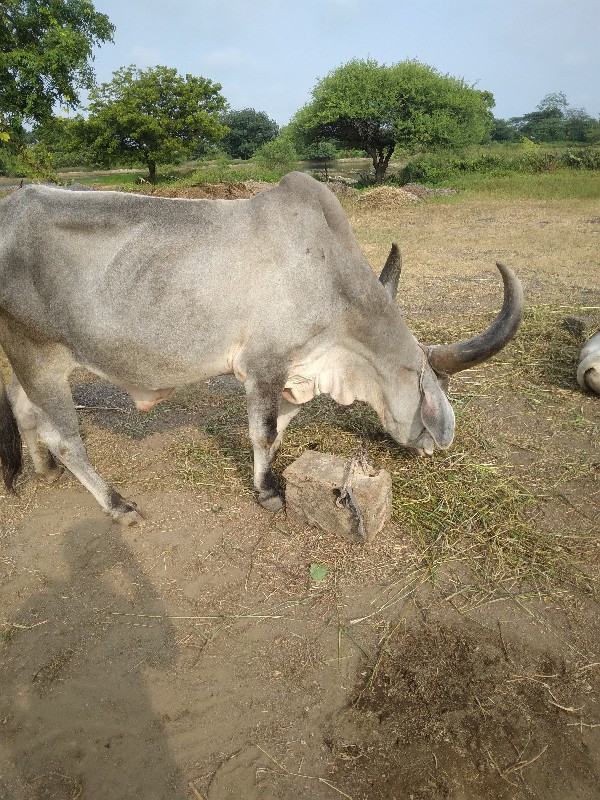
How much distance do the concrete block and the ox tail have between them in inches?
72.8

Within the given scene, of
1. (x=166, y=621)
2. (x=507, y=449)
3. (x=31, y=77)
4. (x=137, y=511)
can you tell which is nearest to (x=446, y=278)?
(x=507, y=449)

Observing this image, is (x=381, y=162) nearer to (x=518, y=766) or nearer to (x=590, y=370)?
(x=590, y=370)

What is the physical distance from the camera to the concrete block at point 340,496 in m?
3.60

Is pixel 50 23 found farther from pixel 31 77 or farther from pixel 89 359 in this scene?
pixel 89 359

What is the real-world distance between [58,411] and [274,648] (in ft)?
6.73

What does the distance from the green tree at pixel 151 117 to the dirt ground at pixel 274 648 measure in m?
28.7

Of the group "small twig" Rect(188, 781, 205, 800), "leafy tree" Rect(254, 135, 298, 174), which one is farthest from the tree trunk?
"small twig" Rect(188, 781, 205, 800)

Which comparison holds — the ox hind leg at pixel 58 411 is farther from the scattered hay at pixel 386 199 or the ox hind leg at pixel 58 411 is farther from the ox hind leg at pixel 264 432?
the scattered hay at pixel 386 199

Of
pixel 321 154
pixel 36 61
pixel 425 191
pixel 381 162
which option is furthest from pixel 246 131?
pixel 36 61

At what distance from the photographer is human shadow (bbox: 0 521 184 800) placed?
2.48 m

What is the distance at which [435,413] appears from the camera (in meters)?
3.93

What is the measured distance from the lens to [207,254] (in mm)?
3662

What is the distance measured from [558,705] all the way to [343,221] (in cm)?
285

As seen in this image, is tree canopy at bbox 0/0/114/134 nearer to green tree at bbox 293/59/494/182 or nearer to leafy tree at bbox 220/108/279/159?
green tree at bbox 293/59/494/182
